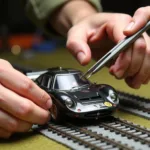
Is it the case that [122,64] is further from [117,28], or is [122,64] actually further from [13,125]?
[13,125]

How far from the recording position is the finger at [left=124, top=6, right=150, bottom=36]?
1923 millimetres

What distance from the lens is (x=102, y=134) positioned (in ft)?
5.58

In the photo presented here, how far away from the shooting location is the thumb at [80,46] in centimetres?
200

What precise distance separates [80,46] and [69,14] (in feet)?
2.71

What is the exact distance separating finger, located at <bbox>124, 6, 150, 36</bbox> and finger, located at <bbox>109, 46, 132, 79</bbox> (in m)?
0.08

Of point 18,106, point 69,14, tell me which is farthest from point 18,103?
point 69,14

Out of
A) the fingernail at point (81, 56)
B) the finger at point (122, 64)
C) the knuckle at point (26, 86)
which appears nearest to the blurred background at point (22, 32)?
the fingernail at point (81, 56)

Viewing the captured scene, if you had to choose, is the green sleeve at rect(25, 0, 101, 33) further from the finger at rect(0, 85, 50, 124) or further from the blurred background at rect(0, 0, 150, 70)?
the blurred background at rect(0, 0, 150, 70)

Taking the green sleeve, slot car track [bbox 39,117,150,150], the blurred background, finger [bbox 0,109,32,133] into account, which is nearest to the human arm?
slot car track [bbox 39,117,150,150]

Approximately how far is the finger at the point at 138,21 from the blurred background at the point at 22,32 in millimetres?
3479

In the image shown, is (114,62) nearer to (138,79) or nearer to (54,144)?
(138,79)

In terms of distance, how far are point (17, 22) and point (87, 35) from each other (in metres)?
4.68

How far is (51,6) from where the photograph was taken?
2947 mm

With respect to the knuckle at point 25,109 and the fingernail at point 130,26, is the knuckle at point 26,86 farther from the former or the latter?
the fingernail at point 130,26
